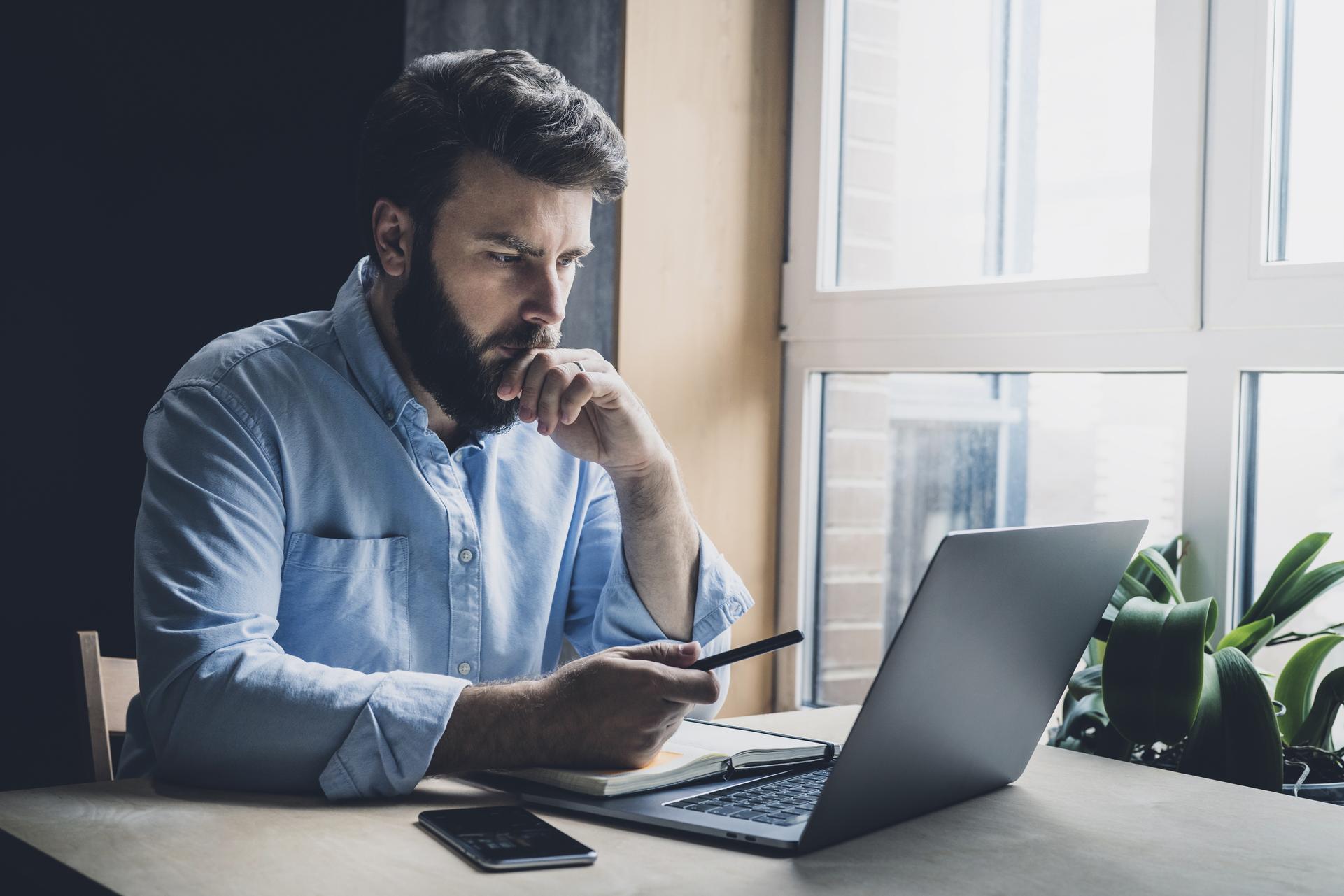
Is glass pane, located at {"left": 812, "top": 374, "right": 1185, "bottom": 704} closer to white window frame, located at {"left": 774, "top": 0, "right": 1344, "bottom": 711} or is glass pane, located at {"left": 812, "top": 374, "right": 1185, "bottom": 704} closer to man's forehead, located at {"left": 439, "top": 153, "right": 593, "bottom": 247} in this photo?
white window frame, located at {"left": 774, "top": 0, "right": 1344, "bottom": 711}

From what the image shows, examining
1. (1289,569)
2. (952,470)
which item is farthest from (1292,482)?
(952,470)

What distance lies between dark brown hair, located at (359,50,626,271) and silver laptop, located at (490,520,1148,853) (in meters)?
0.77

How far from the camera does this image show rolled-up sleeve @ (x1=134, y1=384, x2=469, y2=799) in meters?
1.08

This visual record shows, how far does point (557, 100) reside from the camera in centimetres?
154

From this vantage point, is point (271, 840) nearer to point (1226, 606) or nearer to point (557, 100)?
point (557, 100)

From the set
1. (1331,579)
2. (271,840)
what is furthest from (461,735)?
(1331,579)

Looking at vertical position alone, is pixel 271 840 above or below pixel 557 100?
below

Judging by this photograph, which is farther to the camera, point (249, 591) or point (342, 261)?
point (342, 261)

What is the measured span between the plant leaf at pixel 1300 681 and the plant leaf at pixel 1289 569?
0.06 meters

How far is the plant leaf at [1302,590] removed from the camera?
5.51ft

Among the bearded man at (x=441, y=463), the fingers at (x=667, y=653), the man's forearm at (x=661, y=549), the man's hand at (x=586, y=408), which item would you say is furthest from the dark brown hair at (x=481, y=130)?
the fingers at (x=667, y=653)

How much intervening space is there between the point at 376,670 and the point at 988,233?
1407 millimetres

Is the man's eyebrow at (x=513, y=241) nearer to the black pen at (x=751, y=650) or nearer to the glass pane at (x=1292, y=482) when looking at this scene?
the black pen at (x=751, y=650)

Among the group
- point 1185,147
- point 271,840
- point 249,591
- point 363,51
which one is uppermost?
point 363,51
